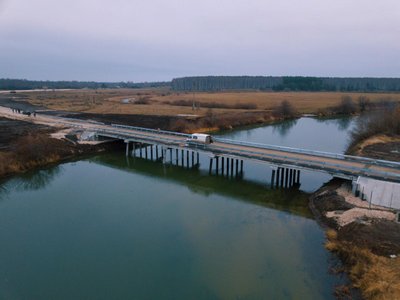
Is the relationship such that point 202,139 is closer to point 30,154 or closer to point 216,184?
point 216,184

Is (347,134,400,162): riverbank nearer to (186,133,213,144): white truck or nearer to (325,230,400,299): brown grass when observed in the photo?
(186,133,213,144): white truck

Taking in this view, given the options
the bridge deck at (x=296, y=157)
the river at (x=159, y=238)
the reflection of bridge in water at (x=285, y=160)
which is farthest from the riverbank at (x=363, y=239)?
the reflection of bridge in water at (x=285, y=160)

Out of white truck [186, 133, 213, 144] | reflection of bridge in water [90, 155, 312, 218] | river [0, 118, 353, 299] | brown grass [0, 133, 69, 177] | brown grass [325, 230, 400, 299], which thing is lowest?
river [0, 118, 353, 299]

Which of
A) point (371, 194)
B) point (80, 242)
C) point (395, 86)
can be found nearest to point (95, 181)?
point (80, 242)

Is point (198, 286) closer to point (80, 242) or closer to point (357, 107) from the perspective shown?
point (80, 242)

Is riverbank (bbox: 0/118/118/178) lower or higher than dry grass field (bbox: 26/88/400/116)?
lower

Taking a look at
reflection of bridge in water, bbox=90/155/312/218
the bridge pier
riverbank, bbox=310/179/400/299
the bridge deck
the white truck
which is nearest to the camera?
riverbank, bbox=310/179/400/299

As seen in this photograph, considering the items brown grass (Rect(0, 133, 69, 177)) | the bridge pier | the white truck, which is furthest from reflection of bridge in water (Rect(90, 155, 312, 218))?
brown grass (Rect(0, 133, 69, 177))

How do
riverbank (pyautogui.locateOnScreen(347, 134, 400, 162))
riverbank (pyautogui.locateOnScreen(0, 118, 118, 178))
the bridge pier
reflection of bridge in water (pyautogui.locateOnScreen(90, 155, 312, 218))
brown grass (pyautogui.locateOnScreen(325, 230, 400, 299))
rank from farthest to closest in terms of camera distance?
1. riverbank (pyautogui.locateOnScreen(0, 118, 118, 178))
2. riverbank (pyautogui.locateOnScreen(347, 134, 400, 162))
3. the bridge pier
4. reflection of bridge in water (pyautogui.locateOnScreen(90, 155, 312, 218))
5. brown grass (pyautogui.locateOnScreen(325, 230, 400, 299))
